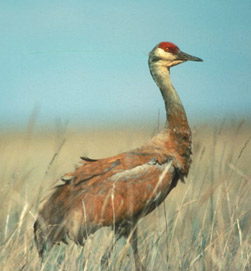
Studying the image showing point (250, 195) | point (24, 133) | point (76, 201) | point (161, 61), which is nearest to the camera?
point (24, 133)

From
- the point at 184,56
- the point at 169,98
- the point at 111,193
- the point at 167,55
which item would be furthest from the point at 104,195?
the point at 184,56

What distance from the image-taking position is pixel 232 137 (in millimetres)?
3418

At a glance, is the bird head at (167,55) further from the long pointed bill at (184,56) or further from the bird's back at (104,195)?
the bird's back at (104,195)

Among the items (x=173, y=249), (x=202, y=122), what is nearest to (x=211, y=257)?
(x=173, y=249)

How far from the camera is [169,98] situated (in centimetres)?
514

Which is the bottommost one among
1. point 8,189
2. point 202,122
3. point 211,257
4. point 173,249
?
point 173,249

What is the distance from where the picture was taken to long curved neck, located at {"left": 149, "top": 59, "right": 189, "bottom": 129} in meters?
4.96

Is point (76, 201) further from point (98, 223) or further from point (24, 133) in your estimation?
point (24, 133)

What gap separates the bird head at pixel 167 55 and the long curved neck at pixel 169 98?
4 centimetres

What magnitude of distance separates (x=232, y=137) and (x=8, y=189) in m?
1.56

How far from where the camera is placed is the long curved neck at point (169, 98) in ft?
16.3

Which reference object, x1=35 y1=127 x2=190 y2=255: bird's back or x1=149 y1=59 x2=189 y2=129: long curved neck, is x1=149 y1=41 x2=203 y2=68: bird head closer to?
x1=149 y1=59 x2=189 y2=129: long curved neck

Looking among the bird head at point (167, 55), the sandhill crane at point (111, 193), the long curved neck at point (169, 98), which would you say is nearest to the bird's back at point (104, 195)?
the sandhill crane at point (111, 193)

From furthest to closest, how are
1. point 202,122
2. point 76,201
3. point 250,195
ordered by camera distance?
point 250,195
point 76,201
point 202,122
